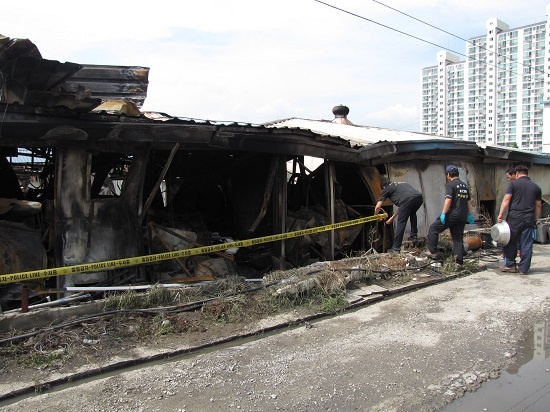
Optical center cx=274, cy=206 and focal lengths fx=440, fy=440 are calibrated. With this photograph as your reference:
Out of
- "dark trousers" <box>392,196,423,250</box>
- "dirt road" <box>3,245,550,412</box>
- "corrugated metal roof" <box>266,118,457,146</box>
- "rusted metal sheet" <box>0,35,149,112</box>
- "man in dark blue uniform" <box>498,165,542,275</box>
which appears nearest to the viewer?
"dirt road" <box>3,245,550,412</box>

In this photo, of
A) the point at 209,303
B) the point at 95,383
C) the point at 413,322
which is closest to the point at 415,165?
the point at 413,322

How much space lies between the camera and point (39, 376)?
3.78 meters

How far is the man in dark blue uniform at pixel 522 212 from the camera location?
750 cm

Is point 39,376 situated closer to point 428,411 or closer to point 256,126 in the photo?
point 428,411

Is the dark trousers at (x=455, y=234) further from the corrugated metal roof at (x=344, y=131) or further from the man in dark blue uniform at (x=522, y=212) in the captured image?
the corrugated metal roof at (x=344, y=131)

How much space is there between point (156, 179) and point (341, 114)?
8.79 m

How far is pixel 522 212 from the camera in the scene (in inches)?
297

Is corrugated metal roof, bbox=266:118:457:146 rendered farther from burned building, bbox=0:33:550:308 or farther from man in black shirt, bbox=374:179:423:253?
man in black shirt, bbox=374:179:423:253

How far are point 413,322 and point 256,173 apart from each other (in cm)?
478

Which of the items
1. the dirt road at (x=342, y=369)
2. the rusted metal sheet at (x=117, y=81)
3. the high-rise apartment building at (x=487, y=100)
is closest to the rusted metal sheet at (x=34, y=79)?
the rusted metal sheet at (x=117, y=81)

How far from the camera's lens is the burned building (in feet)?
17.7

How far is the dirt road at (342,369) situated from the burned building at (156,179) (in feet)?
8.72

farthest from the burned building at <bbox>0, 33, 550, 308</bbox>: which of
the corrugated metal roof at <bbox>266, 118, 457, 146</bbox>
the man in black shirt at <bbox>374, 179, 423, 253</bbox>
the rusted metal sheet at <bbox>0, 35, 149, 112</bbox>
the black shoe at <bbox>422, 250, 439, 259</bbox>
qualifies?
the black shoe at <bbox>422, 250, 439, 259</bbox>

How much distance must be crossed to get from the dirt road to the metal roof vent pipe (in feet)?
33.6
